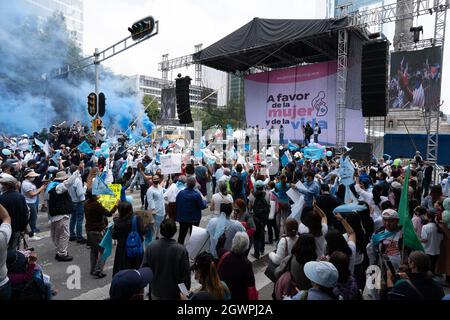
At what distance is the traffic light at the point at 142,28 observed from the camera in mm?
13102

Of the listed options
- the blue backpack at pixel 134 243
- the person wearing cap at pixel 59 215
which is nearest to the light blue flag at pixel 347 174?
the blue backpack at pixel 134 243

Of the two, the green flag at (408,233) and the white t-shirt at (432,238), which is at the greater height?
the green flag at (408,233)

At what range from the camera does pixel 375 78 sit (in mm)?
13133

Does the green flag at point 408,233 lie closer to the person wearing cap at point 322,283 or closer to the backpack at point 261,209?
the person wearing cap at point 322,283

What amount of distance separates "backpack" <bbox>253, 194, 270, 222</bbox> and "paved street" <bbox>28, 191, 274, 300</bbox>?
28.9 inches

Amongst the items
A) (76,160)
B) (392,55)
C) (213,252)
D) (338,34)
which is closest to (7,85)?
(76,160)

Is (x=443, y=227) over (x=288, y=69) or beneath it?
beneath

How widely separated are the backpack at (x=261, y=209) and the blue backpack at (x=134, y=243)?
270 centimetres

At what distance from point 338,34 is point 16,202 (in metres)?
16.2

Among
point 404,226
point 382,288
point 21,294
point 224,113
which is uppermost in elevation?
point 224,113

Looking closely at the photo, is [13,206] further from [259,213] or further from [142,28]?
[142,28]

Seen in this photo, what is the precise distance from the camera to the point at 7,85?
2744 centimetres

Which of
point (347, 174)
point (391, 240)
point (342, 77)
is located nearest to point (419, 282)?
point (391, 240)

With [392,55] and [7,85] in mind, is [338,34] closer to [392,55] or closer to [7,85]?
[392,55]
